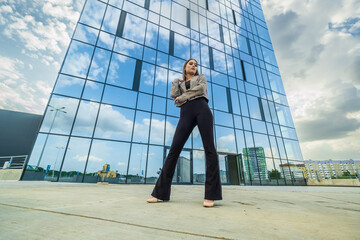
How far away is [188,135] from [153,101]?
8.20 metres

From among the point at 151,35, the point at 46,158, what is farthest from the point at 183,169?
the point at 151,35

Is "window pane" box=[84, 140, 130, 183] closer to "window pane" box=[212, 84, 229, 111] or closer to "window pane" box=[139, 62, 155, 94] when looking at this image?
"window pane" box=[139, 62, 155, 94]

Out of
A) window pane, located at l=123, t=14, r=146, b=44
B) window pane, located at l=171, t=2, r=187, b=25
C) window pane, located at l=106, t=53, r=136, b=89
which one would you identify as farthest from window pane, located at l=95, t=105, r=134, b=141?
window pane, located at l=171, t=2, r=187, b=25

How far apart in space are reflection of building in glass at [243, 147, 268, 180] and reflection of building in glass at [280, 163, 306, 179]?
1.98 m

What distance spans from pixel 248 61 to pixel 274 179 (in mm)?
10878

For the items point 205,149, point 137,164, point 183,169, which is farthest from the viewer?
point 183,169

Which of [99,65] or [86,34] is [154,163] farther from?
[86,34]

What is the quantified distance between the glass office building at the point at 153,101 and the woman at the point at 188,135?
6.88 metres

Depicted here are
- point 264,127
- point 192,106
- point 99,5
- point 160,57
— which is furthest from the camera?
point 264,127

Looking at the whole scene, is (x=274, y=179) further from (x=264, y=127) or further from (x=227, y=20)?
(x=227, y=20)

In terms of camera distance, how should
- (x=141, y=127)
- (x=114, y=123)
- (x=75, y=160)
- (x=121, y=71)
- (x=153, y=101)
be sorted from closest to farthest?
(x=75, y=160) < (x=114, y=123) < (x=141, y=127) < (x=121, y=71) < (x=153, y=101)

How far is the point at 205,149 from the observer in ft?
5.11

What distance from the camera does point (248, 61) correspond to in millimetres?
14617

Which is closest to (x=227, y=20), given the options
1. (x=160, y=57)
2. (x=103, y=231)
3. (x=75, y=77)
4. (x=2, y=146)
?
(x=160, y=57)
